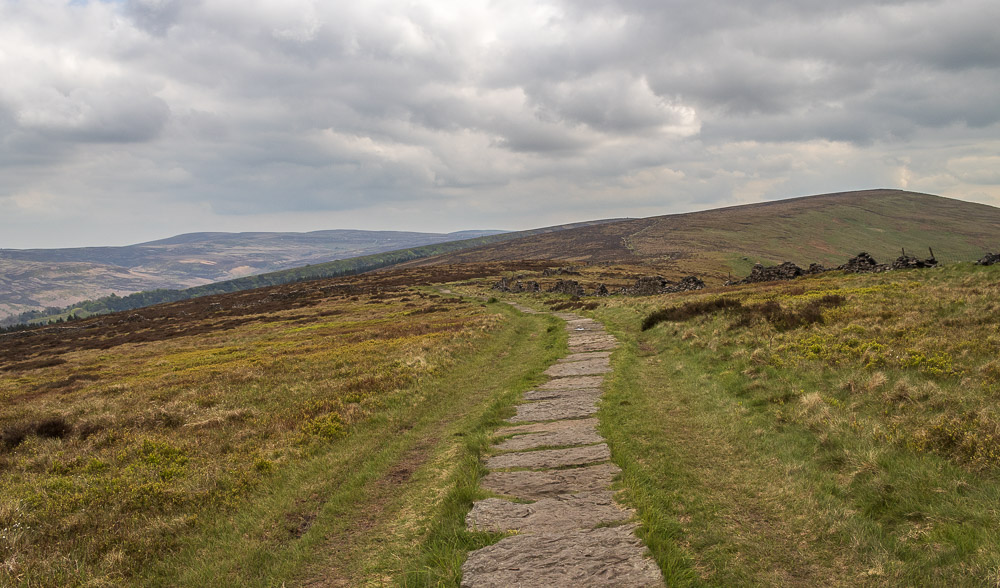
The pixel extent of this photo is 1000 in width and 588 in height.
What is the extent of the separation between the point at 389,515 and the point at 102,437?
1243 centimetres

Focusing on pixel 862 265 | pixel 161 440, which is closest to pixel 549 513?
pixel 161 440

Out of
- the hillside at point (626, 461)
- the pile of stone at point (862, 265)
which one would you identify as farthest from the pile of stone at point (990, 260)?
the hillside at point (626, 461)

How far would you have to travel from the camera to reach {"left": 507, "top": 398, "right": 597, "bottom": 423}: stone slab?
13.4 meters

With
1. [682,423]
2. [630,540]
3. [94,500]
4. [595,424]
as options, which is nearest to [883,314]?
[682,423]

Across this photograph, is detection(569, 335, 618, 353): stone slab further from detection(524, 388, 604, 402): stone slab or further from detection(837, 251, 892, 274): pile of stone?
detection(837, 251, 892, 274): pile of stone

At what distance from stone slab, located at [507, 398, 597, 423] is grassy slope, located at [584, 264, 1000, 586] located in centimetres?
87

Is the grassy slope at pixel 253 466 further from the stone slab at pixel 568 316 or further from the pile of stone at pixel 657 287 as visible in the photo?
the pile of stone at pixel 657 287

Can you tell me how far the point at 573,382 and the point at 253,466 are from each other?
35.1 ft

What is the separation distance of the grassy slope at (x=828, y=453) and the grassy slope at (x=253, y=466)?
447 cm

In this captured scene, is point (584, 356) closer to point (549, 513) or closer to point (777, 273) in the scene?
point (549, 513)

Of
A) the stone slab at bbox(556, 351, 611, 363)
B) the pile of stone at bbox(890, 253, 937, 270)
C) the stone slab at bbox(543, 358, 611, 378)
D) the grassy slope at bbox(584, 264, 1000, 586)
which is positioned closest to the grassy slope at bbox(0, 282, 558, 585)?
the stone slab at bbox(543, 358, 611, 378)

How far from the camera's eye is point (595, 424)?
483 inches

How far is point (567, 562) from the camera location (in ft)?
20.6

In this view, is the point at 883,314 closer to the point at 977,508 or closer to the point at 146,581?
the point at 977,508
